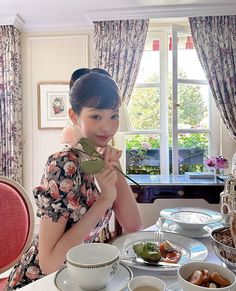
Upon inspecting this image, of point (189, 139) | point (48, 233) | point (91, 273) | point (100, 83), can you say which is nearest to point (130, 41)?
point (189, 139)

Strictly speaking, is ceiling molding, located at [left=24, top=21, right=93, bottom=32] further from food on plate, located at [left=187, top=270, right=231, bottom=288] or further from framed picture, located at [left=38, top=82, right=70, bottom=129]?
food on plate, located at [left=187, top=270, right=231, bottom=288]

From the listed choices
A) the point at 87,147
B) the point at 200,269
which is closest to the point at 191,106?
the point at 87,147

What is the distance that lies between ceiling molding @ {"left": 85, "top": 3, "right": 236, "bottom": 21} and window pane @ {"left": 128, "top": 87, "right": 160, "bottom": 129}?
0.81m

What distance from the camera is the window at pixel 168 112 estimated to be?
3.36 m

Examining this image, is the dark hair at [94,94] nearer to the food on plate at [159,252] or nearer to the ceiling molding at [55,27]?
the food on plate at [159,252]

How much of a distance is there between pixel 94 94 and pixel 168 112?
8.23ft

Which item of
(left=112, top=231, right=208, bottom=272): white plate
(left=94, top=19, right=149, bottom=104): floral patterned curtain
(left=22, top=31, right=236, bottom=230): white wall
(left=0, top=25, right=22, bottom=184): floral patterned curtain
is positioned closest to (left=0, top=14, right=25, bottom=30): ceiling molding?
(left=0, top=25, right=22, bottom=184): floral patterned curtain

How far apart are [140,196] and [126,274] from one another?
203cm

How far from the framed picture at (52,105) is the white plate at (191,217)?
240 centimetres

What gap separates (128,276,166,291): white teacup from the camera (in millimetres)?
661

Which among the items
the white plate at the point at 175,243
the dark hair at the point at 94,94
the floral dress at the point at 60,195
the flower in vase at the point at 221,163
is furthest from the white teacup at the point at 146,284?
the flower in vase at the point at 221,163

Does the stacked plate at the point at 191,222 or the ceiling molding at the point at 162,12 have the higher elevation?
the ceiling molding at the point at 162,12

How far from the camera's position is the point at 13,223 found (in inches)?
58.4

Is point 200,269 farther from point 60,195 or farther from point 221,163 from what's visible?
point 221,163
